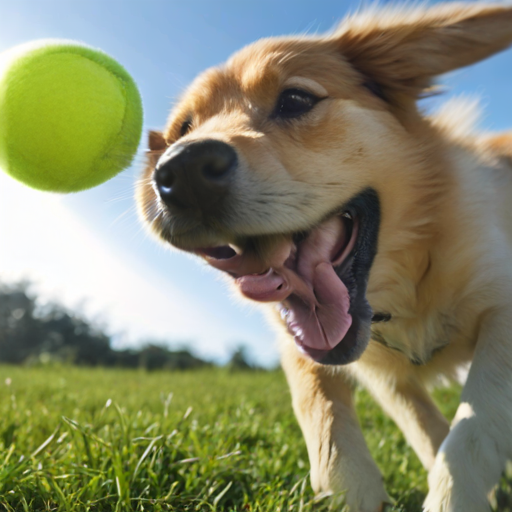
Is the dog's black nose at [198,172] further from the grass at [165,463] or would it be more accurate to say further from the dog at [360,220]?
the grass at [165,463]

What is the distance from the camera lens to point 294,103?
7.11ft

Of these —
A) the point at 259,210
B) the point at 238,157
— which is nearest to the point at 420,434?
the point at 259,210

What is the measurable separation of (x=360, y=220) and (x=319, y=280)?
13.0 inches

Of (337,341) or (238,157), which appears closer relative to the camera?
(238,157)

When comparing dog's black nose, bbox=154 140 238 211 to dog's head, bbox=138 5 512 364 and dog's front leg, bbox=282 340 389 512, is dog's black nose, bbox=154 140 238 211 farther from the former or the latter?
dog's front leg, bbox=282 340 389 512

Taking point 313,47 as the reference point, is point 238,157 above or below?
below

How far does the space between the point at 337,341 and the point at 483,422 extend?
540mm

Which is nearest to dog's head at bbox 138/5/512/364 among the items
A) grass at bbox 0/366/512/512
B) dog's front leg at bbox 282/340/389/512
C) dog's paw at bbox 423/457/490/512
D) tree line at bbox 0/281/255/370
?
dog's front leg at bbox 282/340/389/512

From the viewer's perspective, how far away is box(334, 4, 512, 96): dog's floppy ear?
7.04 feet

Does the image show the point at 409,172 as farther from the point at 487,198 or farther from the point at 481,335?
the point at 481,335

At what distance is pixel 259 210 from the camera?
71.4 inches

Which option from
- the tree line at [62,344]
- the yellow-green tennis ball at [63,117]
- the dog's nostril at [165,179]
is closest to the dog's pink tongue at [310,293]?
the dog's nostril at [165,179]

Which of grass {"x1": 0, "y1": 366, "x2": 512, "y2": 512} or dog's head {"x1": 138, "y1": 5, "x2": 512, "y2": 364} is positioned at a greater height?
dog's head {"x1": 138, "y1": 5, "x2": 512, "y2": 364}

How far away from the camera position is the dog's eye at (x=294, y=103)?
214cm
